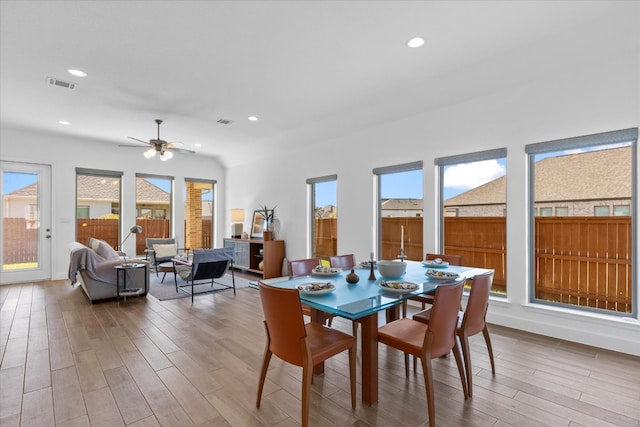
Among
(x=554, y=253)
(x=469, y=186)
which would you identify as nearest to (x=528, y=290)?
(x=554, y=253)

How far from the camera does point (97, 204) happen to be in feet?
22.4

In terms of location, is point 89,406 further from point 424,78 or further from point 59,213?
point 59,213

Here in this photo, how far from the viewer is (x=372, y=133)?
5023 millimetres

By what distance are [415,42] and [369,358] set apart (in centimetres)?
268

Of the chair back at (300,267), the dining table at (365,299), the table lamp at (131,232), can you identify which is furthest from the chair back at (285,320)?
the table lamp at (131,232)

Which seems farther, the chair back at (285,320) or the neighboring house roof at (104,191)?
the neighboring house roof at (104,191)

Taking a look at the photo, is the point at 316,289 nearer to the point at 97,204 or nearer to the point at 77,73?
the point at 77,73

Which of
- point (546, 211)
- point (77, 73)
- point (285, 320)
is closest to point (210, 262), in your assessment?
point (77, 73)

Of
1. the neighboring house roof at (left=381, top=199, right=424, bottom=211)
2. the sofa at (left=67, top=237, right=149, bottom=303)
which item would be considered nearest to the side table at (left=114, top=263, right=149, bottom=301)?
the sofa at (left=67, top=237, right=149, bottom=303)

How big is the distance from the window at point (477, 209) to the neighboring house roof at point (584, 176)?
0.54 ft

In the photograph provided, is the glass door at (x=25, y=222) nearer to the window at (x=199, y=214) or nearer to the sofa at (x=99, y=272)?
the sofa at (x=99, y=272)

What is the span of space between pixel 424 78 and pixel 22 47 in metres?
4.02

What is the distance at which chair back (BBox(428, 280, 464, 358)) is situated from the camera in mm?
1885

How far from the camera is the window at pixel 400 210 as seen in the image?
15.0ft
